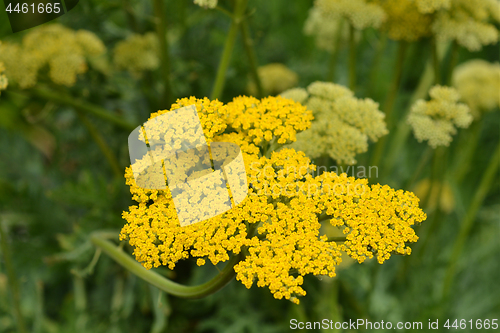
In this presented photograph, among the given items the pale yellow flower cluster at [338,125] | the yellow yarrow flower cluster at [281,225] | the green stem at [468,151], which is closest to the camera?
the yellow yarrow flower cluster at [281,225]

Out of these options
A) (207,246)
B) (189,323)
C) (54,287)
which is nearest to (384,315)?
(189,323)

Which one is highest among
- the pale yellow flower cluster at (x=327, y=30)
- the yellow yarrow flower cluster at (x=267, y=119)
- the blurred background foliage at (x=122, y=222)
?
the pale yellow flower cluster at (x=327, y=30)

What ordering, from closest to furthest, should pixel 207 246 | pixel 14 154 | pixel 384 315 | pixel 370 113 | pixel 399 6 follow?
1. pixel 207 246
2. pixel 370 113
3. pixel 399 6
4. pixel 384 315
5. pixel 14 154

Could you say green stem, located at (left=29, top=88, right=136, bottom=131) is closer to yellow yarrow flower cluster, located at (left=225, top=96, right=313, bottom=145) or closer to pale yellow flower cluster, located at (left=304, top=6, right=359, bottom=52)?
yellow yarrow flower cluster, located at (left=225, top=96, right=313, bottom=145)

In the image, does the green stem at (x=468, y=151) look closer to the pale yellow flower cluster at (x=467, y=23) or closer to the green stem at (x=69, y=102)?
the pale yellow flower cluster at (x=467, y=23)

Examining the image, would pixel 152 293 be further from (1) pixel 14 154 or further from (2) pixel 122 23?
(2) pixel 122 23

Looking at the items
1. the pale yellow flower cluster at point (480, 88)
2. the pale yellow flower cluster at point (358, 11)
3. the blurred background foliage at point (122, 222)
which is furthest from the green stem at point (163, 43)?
the pale yellow flower cluster at point (480, 88)

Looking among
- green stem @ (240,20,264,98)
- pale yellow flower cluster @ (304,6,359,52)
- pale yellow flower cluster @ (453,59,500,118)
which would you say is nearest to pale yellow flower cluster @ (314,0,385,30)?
green stem @ (240,20,264,98)
